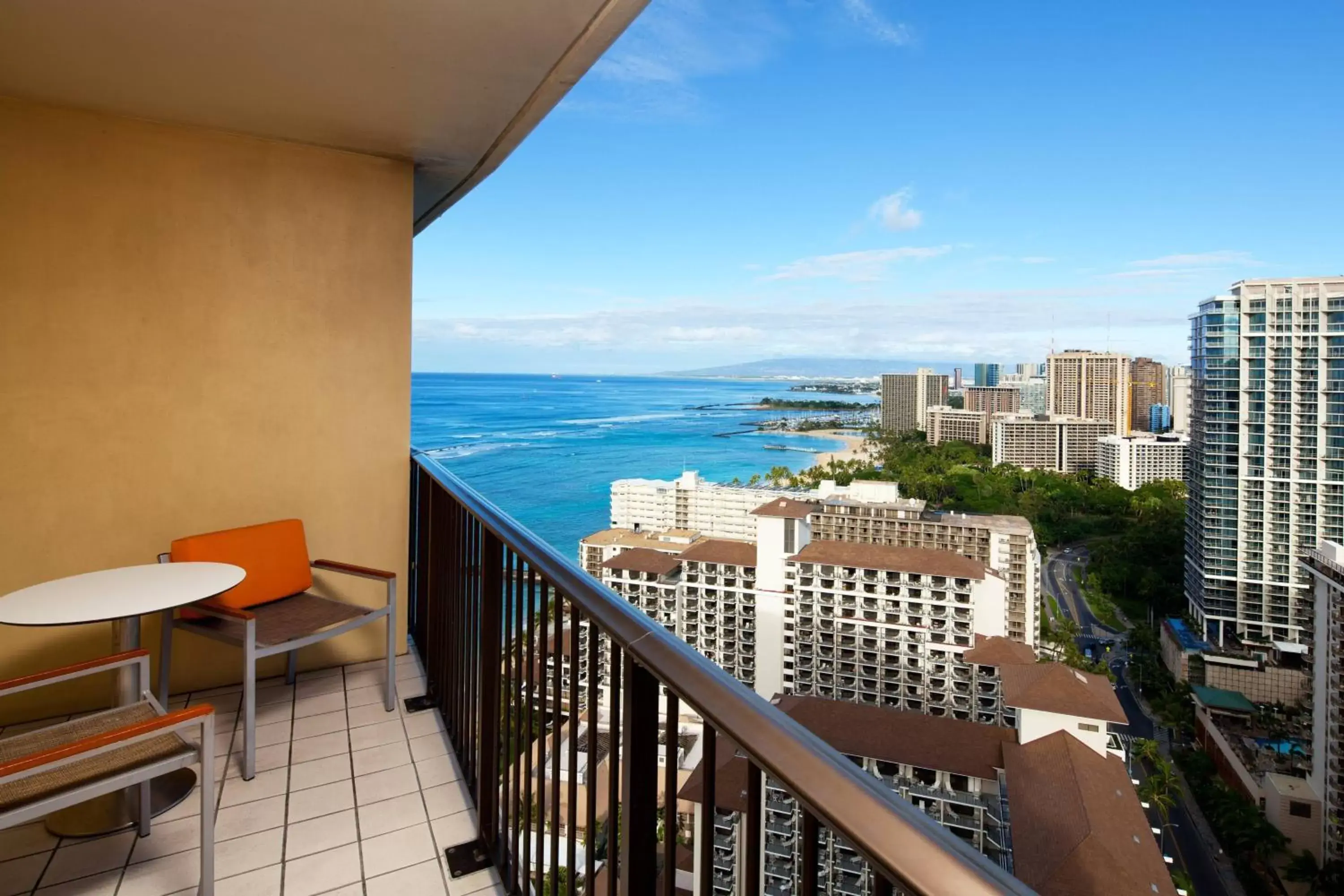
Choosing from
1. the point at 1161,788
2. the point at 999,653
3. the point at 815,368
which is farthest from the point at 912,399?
the point at 999,653

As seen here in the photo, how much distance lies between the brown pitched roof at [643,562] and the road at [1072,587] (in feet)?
37.5

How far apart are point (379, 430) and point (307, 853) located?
6.38ft

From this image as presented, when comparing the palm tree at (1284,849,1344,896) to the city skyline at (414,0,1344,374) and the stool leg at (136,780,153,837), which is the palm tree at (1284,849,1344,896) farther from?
the stool leg at (136,780,153,837)

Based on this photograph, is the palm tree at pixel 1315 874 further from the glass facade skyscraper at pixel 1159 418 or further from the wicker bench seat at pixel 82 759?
the wicker bench seat at pixel 82 759

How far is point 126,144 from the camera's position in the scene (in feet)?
9.13

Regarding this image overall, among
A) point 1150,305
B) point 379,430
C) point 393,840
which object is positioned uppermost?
point 1150,305

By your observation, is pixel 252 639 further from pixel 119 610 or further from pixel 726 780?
pixel 726 780

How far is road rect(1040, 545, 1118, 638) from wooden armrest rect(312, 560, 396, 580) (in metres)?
18.5

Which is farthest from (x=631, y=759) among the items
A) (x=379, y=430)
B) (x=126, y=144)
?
(x=126, y=144)

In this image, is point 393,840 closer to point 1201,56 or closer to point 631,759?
point 631,759

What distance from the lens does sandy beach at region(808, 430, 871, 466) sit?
25.2 meters

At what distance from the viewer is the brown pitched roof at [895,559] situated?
12109mm

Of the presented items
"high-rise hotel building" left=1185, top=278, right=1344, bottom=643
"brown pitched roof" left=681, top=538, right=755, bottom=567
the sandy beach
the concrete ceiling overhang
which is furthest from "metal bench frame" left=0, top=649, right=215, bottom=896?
the sandy beach

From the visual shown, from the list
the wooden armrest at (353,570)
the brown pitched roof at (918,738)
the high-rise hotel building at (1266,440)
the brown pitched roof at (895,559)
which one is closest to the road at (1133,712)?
the brown pitched roof at (918,738)
